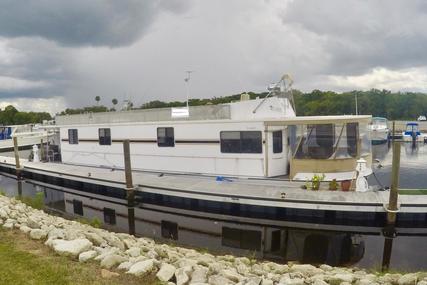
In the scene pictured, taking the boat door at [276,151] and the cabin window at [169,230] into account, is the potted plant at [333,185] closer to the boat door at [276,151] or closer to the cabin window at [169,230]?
the boat door at [276,151]

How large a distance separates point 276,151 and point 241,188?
2046mm

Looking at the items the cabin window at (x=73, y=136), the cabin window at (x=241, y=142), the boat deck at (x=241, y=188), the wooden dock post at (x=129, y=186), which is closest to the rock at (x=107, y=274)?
the boat deck at (x=241, y=188)

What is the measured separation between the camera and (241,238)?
1276 cm

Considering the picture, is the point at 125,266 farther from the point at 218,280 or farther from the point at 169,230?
the point at 169,230

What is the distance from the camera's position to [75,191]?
2039cm

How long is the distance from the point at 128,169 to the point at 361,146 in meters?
9.57

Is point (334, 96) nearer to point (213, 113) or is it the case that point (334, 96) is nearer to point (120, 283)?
point (213, 113)

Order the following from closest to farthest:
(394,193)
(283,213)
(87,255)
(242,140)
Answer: (87,255) < (394,193) < (283,213) < (242,140)

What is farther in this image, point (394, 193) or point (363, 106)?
point (363, 106)

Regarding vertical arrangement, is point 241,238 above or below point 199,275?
below

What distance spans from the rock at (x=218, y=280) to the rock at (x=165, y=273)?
63 cm

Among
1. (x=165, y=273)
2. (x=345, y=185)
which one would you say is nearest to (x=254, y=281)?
(x=165, y=273)

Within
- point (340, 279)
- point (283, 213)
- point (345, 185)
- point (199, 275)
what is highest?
point (199, 275)

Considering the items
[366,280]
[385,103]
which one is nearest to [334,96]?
[385,103]
